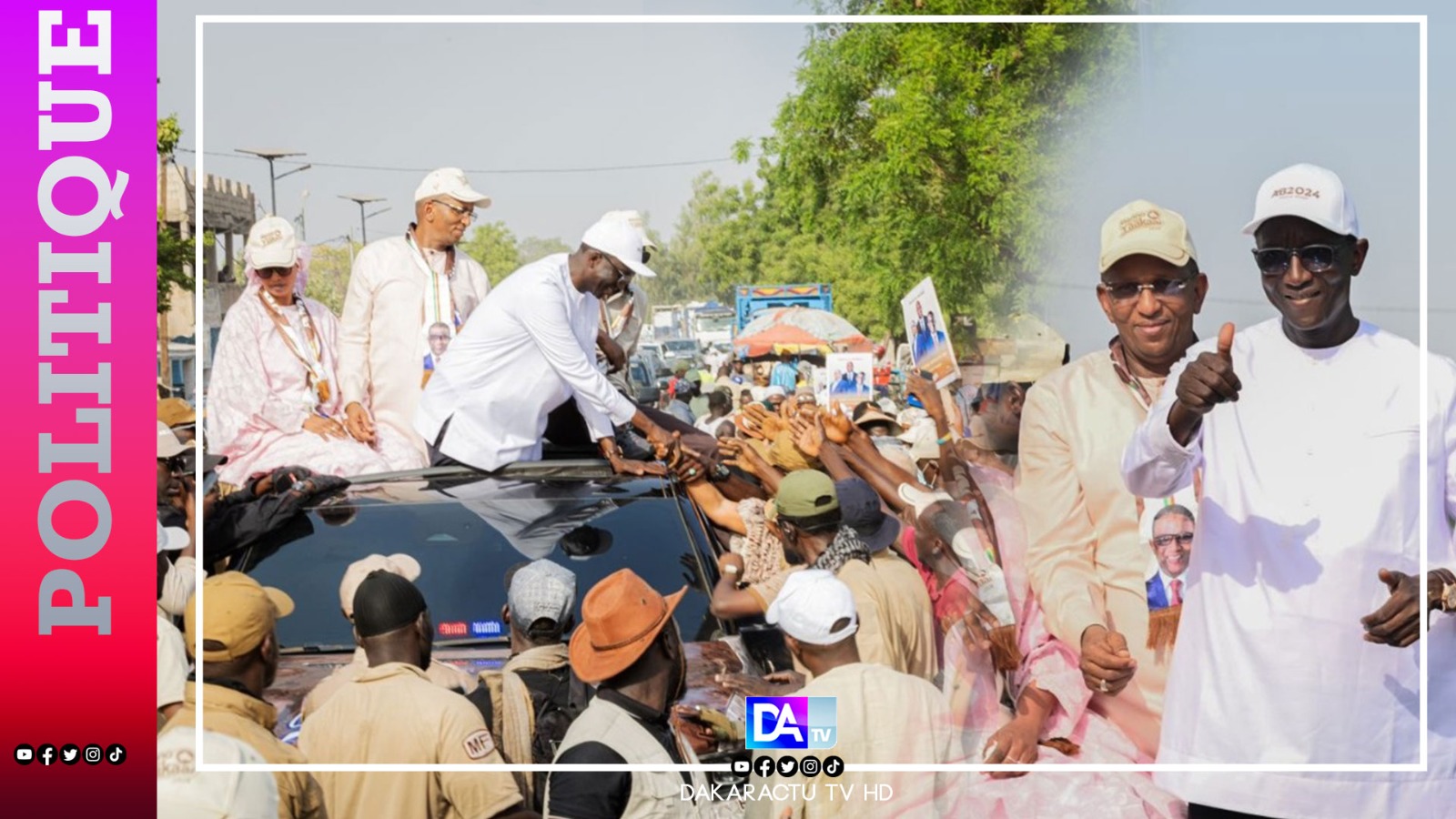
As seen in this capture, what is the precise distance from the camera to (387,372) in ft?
17.0

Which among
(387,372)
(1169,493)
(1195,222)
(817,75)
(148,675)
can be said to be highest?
(817,75)

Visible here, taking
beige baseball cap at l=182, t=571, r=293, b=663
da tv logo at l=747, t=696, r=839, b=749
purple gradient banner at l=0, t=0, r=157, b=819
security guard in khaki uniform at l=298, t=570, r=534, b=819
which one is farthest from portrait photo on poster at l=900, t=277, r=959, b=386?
purple gradient banner at l=0, t=0, r=157, b=819

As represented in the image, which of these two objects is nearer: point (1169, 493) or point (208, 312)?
point (1169, 493)

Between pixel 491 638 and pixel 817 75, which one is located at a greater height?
pixel 817 75

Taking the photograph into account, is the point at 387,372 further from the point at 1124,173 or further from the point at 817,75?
the point at 1124,173

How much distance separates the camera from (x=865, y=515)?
4.91 meters

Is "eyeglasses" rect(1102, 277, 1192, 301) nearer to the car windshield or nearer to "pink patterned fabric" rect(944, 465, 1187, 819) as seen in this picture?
"pink patterned fabric" rect(944, 465, 1187, 819)

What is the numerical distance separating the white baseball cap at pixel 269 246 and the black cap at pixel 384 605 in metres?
1.02

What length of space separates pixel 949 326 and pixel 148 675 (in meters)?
2.37

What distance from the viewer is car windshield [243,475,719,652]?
15.7 feet

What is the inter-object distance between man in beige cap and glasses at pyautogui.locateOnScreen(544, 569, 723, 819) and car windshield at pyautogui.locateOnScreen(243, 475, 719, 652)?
0.52 metres

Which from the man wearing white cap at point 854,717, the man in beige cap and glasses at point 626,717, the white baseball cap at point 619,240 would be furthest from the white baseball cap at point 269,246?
the man wearing white cap at point 854,717

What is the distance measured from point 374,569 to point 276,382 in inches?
26.8

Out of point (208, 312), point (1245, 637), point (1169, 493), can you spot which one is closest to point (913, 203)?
point (1169, 493)
